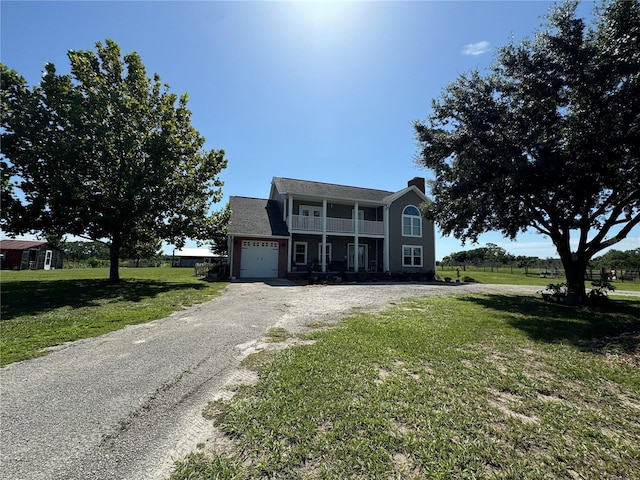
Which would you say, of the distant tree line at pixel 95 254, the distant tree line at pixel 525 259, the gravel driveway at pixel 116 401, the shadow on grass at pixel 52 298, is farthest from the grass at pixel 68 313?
the distant tree line at pixel 525 259

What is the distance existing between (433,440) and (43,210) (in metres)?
18.2

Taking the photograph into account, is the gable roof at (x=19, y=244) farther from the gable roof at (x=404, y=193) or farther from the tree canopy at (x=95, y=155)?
the gable roof at (x=404, y=193)

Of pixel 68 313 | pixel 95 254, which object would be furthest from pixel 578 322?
pixel 95 254

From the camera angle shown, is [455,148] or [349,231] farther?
[349,231]

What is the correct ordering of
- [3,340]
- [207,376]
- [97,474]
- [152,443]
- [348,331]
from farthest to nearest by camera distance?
[348,331], [3,340], [207,376], [152,443], [97,474]

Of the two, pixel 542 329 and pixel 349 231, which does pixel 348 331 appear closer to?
pixel 542 329

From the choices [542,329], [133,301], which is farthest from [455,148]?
[133,301]

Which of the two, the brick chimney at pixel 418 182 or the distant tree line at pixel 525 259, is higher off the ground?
the brick chimney at pixel 418 182

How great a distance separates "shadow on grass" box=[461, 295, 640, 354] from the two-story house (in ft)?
39.8

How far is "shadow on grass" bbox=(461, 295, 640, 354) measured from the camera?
5.91 meters

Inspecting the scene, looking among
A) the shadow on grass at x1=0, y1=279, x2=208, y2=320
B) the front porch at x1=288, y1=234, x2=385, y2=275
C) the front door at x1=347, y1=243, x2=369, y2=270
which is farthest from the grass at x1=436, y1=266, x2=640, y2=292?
the shadow on grass at x1=0, y1=279, x2=208, y2=320

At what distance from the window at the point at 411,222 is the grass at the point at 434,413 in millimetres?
18160

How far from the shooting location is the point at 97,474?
210 centimetres

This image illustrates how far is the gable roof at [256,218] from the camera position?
19.0 m
